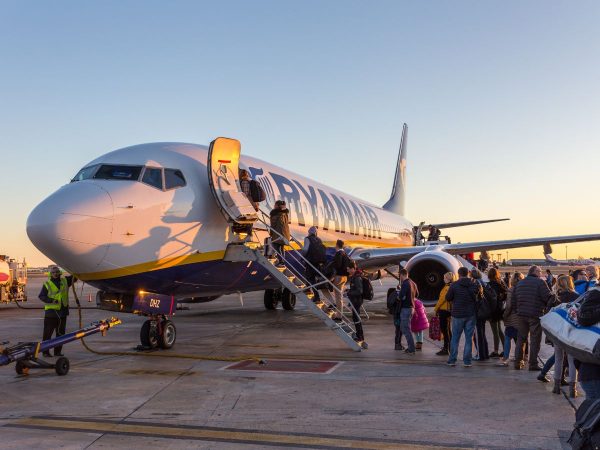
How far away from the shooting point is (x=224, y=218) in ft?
36.9

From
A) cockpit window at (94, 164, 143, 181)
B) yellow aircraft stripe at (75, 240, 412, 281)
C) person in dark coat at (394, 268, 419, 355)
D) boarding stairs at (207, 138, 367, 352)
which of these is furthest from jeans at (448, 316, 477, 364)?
cockpit window at (94, 164, 143, 181)

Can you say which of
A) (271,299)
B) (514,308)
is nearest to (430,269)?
(514,308)

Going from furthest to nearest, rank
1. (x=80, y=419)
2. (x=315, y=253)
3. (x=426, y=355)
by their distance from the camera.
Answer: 1. (x=315, y=253)
2. (x=426, y=355)
3. (x=80, y=419)

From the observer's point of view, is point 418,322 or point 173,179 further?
point 418,322

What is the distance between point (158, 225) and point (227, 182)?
184 centimetres

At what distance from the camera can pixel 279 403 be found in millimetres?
6559

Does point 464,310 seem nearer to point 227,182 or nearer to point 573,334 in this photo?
point 573,334

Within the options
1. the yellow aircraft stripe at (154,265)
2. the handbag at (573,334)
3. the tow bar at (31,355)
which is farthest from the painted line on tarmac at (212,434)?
the yellow aircraft stripe at (154,265)

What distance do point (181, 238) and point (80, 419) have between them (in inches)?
188

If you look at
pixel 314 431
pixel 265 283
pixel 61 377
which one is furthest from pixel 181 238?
pixel 314 431

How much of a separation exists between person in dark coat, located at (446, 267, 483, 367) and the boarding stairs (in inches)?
77.8

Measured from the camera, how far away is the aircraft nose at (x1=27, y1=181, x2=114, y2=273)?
28.2 feet

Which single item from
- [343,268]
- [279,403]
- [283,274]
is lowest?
[279,403]

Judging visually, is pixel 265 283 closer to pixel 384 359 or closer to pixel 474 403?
pixel 384 359
